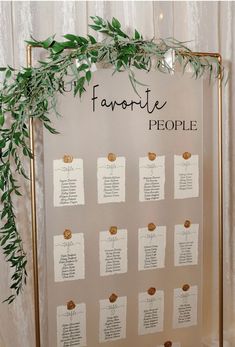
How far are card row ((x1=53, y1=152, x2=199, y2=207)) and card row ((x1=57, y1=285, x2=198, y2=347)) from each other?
0.41m

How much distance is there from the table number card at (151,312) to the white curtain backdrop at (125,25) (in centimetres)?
43

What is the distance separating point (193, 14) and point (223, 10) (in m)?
0.18

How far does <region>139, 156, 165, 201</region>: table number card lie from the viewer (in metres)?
1.91

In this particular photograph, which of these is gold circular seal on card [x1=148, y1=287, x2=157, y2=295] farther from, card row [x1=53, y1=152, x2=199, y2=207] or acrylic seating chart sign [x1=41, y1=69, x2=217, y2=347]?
card row [x1=53, y1=152, x2=199, y2=207]

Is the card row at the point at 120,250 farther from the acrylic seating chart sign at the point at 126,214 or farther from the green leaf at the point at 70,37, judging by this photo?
the green leaf at the point at 70,37

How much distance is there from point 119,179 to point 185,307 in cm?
66

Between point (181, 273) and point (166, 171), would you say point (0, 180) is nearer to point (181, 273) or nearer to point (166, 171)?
point (166, 171)

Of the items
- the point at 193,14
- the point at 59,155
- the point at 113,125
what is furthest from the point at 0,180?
the point at 193,14

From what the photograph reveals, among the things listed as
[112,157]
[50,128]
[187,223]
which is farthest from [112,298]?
[50,128]

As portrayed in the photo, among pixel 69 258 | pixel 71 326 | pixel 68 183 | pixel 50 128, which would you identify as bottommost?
pixel 71 326

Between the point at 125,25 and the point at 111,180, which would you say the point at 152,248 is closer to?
the point at 111,180

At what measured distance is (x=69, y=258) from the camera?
1817 mm

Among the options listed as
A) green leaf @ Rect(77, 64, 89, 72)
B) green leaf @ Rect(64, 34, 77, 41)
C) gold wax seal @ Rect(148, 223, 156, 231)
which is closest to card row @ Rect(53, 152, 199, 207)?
gold wax seal @ Rect(148, 223, 156, 231)

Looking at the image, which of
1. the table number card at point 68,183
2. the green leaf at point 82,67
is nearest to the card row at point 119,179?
the table number card at point 68,183
